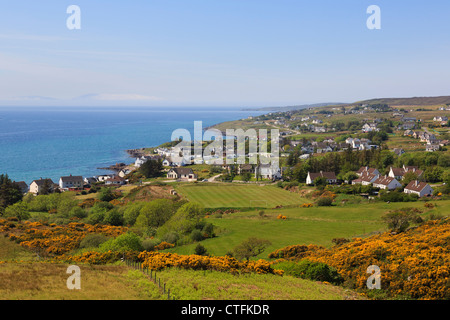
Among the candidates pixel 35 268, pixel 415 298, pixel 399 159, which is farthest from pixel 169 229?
pixel 399 159

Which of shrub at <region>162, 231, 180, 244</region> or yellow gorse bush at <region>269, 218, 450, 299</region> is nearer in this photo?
yellow gorse bush at <region>269, 218, 450, 299</region>

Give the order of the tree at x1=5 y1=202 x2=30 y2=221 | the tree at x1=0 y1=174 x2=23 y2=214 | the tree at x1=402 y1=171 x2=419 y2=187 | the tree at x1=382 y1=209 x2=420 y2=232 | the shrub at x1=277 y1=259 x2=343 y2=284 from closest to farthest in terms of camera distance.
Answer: the shrub at x1=277 y1=259 x2=343 y2=284 → the tree at x1=382 y1=209 x2=420 y2=232 → the tree at x1=5 y1=202 x2=30 y2=221 → the tree at x1=0 y1=174 x2=23 y2=214 → the tree at x1=402 y1=171 x2=419 y2=187

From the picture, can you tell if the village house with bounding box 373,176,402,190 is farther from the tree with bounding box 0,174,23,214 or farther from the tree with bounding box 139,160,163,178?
the tree with bounding box 0,174,23,214

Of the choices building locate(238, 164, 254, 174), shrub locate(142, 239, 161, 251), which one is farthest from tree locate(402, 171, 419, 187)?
shrub locate(142, 239, 161, 251)

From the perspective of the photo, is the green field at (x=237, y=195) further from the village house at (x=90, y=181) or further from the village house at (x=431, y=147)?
the village house at (x=431, y=147)

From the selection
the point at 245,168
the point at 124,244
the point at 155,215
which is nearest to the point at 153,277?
the point at 124,244

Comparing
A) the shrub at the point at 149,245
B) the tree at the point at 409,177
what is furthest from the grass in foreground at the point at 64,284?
the tree at the point at 409,177

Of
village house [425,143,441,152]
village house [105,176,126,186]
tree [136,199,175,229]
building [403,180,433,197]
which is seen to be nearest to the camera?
tree [136,199,175,229]
